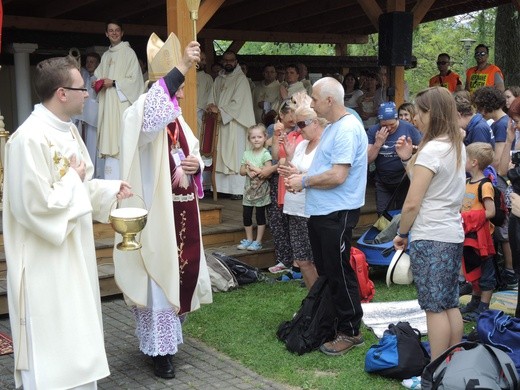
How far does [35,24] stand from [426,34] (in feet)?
80.3

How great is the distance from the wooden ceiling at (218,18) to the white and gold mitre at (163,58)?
4.92 meters

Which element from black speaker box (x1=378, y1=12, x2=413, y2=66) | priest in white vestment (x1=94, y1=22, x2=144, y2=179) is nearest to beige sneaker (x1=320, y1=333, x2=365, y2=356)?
priest in white vestment (x1=94, y1=22, x2=144, y2=179)

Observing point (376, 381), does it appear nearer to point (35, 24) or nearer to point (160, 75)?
point (160, 75)

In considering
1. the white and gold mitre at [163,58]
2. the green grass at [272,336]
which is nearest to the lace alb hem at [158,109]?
the white and gold mitre at [163,58]

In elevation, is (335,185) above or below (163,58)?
below

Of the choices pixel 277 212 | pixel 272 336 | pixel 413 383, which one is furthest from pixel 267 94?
pixel 413 383

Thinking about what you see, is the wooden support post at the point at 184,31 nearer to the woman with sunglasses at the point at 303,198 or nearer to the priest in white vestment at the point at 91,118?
the woman with sunglasses at the point at 303,198

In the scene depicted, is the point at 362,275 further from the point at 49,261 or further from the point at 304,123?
the point at 49,261

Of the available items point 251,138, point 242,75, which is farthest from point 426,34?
point 251,138

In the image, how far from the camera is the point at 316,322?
551cm

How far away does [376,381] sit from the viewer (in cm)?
494

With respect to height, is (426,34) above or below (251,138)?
above

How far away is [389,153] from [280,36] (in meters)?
6.94

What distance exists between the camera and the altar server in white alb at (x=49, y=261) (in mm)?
3805
